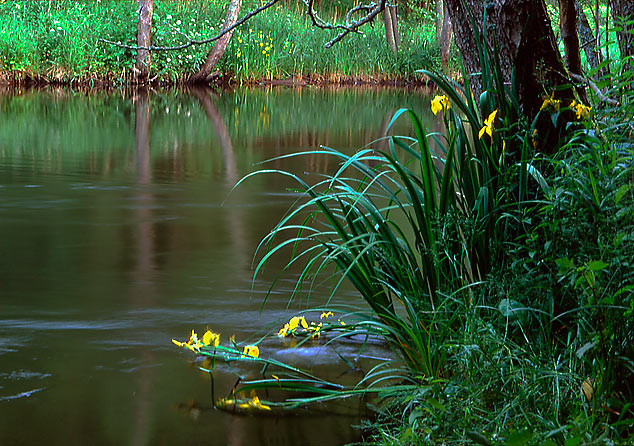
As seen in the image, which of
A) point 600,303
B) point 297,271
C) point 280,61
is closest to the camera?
point 600,303

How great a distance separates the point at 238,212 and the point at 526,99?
2.93 metres

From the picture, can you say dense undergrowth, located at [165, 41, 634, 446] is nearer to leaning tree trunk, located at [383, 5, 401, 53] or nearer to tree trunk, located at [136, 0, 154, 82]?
tree trunk, located at [136, 0, 154, 82]

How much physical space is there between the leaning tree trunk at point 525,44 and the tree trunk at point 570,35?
0.24m

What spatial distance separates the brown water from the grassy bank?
7.12 metres

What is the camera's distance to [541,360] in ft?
8.07

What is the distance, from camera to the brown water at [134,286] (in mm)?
2590

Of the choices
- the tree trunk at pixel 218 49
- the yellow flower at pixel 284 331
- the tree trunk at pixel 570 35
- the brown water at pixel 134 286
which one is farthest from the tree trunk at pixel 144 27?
the yellow flower at pixel 284 331

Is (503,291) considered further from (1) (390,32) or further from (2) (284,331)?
(1) (390,32)

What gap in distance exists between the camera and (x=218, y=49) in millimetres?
16953

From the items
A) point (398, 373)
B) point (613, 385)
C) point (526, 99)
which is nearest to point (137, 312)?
point (398, 373)

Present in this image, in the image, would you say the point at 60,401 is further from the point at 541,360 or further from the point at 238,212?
the point at 238,212

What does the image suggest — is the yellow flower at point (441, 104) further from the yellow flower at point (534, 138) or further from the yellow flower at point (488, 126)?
the yellow flower at point (534, 138)

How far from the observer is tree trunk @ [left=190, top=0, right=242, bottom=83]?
53.8 ft

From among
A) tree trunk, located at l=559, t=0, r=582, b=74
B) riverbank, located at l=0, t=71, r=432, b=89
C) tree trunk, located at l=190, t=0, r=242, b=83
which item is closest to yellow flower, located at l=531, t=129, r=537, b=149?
tree trunk, located at l=559, t=0, r=582, b=74
